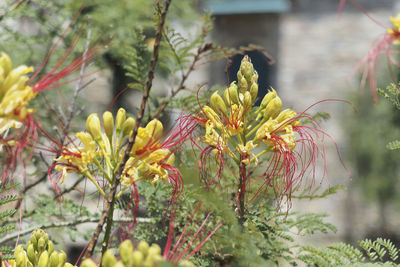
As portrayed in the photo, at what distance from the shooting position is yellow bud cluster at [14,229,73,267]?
0.83m

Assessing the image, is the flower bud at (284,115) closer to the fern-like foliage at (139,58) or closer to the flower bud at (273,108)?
the flower bud at (273,108)

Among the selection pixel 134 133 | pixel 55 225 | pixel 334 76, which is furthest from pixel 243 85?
pixel 334 76

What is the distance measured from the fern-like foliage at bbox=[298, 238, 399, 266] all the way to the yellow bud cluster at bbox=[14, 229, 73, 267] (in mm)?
472

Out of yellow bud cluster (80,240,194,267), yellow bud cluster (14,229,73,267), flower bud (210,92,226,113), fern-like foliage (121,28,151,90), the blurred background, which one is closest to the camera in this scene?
yellow bud cluster (80,240,194,267)

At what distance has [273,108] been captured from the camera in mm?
1062

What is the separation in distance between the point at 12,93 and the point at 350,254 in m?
0.73

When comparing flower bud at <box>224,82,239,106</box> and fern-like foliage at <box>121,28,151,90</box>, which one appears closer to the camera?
flower bud at <box>224,82,239,106</box>

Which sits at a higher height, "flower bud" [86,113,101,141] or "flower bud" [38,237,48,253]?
"flower bud" [86,113,101,141]

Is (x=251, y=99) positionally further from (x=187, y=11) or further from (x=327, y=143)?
(x=327, y=143)

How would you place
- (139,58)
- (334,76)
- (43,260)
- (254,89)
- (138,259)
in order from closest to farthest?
(138,259) → (43,260) → (254,89) → (139,58) → (334,76)

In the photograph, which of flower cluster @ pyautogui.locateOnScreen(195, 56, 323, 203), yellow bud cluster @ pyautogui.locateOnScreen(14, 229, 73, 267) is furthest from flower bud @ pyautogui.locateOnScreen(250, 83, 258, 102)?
yellow bud cluster @ pyautogui.locateOnScreen(14, 229, 73, 267)

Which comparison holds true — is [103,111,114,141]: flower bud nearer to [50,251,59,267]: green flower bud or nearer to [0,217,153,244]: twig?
[50,251,59,267]: green flower bud

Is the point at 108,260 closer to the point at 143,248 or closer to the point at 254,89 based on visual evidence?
the point at 143,248

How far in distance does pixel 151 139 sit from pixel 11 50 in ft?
5.74
